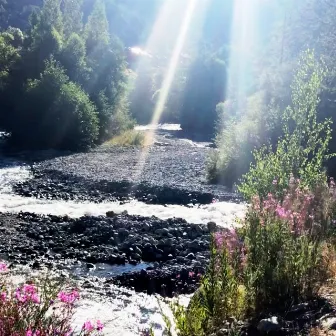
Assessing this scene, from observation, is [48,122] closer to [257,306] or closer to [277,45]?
[277,45]

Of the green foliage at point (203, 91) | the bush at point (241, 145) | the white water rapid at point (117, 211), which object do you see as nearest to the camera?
the white water rapid at point (117, 211)

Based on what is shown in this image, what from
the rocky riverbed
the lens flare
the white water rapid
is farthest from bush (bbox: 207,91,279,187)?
the lens flare

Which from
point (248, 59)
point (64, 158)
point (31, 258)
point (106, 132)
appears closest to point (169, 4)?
point (248, 59)

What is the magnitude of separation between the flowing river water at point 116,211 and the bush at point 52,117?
6.51m

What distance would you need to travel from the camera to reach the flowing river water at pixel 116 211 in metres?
7.45

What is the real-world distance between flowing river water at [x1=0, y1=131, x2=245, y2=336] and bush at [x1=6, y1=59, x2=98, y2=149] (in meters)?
6.51

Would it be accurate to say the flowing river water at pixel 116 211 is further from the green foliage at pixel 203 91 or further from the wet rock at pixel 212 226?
the green foliage at pixel 203 91

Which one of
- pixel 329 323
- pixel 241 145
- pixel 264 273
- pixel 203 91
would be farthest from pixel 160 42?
pixel 329 323

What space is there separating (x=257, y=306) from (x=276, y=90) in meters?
19.2

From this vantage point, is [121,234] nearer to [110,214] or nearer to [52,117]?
[110,214]

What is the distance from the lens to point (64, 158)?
28.7m

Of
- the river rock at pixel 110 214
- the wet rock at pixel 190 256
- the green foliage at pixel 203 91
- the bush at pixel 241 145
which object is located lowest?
the wet rock at pixel 190 256

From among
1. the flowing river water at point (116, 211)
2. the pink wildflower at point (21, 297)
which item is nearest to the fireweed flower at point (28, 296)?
the pink wildflower at point (21, 297)

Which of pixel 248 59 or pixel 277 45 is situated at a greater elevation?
pixel 248 59
